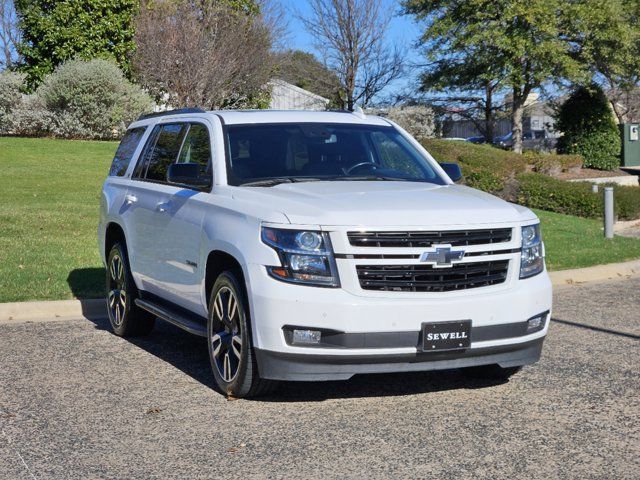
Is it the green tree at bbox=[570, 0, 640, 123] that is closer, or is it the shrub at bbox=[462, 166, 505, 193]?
the shrub at bbox=[462, 166, 505, 193]

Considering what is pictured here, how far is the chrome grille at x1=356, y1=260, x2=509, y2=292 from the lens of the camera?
19.6ft

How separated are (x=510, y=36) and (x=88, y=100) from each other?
13.5 metres

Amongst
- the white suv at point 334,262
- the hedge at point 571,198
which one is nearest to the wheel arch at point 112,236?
the white suv at point 334,262

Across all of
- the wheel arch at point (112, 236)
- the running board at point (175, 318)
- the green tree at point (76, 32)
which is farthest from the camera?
the green tree at point (76, 32)

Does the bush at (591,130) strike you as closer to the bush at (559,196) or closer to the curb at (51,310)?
the bush at (559,196)

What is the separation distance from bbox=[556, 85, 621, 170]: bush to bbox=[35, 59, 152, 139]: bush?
47.7ft

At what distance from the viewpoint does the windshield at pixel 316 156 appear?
7273 mm

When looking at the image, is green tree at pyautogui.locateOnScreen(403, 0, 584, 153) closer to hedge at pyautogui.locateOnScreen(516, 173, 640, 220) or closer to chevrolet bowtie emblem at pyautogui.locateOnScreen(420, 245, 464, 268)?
hedge at pyautogui.locateOnScreen(516, 173, 640, 220)

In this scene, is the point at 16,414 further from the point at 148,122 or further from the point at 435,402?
the point at 148,122

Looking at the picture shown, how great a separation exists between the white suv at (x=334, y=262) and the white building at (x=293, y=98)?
3500 centimetres

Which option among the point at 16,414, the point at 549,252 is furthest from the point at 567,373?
the point at 549,252

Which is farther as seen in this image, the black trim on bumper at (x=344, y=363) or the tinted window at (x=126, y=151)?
the tinted window at (x=126, y=151)

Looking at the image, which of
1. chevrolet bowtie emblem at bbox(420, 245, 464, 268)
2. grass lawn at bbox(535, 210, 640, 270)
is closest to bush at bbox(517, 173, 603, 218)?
grass lawn at bbox(535, 210, 640, 270)

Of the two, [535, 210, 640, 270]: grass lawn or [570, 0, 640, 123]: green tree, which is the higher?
[570, 0, 640, 123]: green tree
